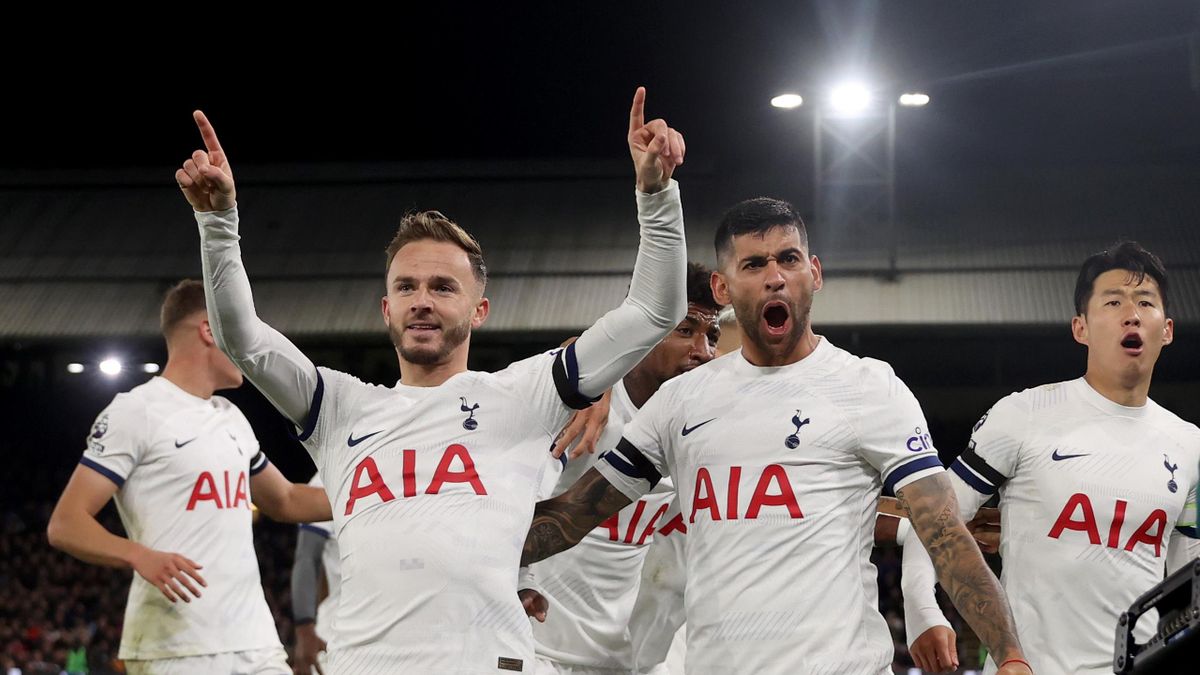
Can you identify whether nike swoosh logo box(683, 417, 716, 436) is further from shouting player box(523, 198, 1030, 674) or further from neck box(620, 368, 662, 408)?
neck box(620, 368, 662, 408)

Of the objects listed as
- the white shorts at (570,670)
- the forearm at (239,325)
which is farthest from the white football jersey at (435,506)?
the white shorts at (570,670)

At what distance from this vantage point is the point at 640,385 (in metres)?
5.09

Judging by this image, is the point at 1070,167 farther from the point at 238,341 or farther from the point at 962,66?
the point at 238,341

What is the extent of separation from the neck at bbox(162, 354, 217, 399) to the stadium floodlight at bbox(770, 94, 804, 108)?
1058cm

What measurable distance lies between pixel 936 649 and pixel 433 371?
1642 mm

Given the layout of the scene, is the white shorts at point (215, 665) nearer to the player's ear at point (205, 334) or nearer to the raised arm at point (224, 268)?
the player's ear at point (205, 334)

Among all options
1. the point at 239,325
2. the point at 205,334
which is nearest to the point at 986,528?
the point at 239,325

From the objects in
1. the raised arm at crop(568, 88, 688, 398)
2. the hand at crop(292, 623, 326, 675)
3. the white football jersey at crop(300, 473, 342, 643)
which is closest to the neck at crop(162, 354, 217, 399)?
the white football jersey at crop(300, 473, 342, 643)

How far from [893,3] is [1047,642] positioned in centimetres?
1025

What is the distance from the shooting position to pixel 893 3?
13641 mm

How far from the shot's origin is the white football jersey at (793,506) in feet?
11.5

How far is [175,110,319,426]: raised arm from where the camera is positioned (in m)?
3.41

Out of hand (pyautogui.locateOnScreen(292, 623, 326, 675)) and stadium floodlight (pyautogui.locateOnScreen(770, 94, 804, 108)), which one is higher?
stadium floodlight (pyautogui.locateOnScreen(770, 94, 804, 108))

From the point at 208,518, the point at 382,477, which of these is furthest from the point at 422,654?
the point at 208,518
